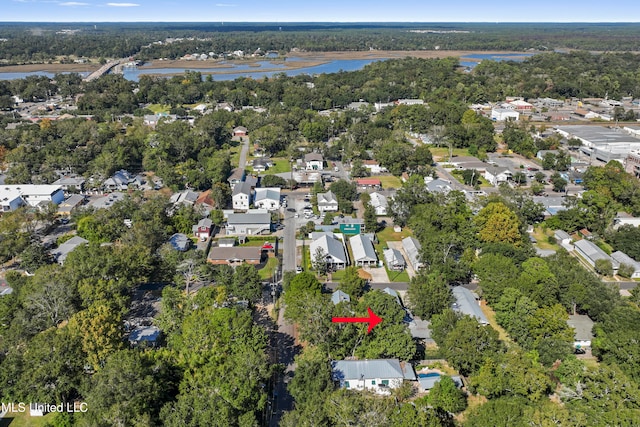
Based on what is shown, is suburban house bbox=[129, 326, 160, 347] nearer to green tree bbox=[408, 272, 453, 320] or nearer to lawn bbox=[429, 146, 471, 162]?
green tree bbox=[408, 272, 453, 320]

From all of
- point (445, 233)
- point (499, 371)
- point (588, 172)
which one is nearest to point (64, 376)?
point (499, 371)

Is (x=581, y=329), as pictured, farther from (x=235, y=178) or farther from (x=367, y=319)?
(x=235, y=178)

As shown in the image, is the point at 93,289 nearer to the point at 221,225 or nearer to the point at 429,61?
the point at 221,225

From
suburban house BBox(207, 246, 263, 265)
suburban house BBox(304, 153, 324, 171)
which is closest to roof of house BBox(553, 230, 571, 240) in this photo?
suburban house BBox(207, 246, 263, 265)

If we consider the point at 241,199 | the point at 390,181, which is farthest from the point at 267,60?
the point at 241,199

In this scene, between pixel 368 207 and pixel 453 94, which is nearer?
pixel 368 207

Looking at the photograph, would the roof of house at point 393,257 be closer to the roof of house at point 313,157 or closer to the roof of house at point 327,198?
the roof of house at point 327,198
